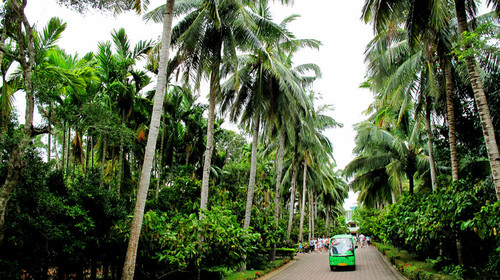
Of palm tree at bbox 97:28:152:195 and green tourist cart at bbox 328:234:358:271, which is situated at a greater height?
palm tree at bbox 97:28:152:195

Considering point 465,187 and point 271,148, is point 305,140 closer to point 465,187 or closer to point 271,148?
point 271,148

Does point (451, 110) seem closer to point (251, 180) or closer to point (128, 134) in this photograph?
point (251, 180)

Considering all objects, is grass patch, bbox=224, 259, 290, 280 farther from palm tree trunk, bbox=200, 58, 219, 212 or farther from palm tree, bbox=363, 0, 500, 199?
palm tree, bbox=363, 0, 500, 199

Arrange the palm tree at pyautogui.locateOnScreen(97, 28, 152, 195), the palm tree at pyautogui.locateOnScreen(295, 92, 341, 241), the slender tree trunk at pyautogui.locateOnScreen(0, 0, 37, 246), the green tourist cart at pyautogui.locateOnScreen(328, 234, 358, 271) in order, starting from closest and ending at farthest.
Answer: the slender tree trunk at pyautogui.locateOnScreen(0, 0, 37, 246), the palm tree at pyautogui.locateOnScreen(97, 28, 152, 195), the green tourist cart at pyautogui.locateOnScreen(328, 234, 358, 271), the palm tree at pyautogui.locateOnScreen(295, 92, 341, 241)

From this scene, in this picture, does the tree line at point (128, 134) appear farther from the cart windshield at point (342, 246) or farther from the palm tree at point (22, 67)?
the cart windshield at point (342, 246)

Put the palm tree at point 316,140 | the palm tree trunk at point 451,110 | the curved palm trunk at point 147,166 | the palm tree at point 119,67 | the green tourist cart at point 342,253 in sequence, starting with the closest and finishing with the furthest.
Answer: the curved palm trunk at point 147,166 < the palm tree trunk at point 451,110 < the palm tree at point 119,67 < the green tourist cart at point 342,253 < the palm tree at point 316,140

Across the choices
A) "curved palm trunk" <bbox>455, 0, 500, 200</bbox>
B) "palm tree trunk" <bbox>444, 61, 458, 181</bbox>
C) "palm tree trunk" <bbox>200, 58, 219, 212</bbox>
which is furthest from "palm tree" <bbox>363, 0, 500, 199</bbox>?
"palm tree trunk" <bbox>200, 58, 219, 212</bbox>

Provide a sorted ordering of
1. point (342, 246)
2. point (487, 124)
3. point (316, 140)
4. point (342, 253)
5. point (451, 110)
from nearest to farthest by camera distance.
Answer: point (487, 124), point (451, 110), point (342, 253), point (342, 246), point (316, 140)

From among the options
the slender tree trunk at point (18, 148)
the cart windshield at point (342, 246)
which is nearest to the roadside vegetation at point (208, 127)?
the slender tree trunk at point (18, 148)

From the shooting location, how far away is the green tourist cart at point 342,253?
55.3 feet

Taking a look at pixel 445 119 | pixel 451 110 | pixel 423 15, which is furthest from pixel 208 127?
pixel 445 119

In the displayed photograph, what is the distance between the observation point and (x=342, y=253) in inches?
672

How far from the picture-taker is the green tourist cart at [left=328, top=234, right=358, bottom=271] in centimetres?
1686

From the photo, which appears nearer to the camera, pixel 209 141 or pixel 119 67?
pixel 209 141
